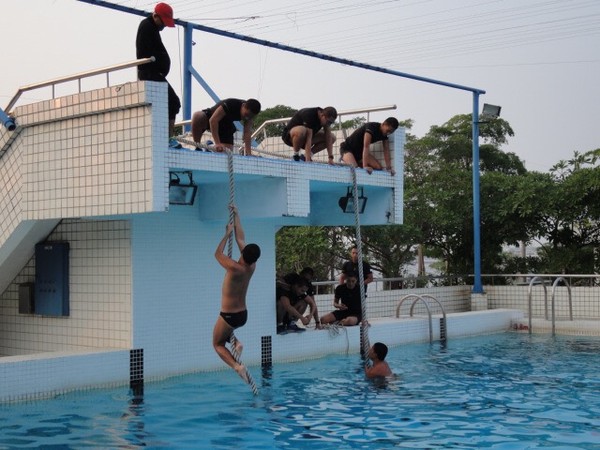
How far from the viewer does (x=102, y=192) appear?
11414 mm

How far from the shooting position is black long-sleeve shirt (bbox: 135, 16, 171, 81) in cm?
1133

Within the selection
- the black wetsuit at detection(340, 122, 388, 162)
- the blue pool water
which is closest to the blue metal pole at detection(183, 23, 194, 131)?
the black wetsuit at detection(340, 122, 388, 162)

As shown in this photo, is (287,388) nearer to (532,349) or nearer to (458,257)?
(532,349)

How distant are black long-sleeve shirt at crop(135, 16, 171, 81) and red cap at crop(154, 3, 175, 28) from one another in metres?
0.19

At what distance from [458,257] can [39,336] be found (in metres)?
14.5

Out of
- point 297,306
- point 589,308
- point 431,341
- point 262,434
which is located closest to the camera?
point 262,434

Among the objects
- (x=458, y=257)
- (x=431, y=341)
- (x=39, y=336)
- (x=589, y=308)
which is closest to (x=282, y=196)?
(x=39, y=336)

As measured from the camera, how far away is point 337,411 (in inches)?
405

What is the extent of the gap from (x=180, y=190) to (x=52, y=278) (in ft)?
8.07

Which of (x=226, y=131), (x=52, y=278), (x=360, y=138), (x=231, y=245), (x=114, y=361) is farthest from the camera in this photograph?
(x=360, y=138)

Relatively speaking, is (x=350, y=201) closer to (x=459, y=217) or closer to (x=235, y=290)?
(x=235, y=290)

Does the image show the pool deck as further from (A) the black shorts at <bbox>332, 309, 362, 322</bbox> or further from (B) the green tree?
(A) the black shorts at <bbox>332, 309, 362, 322</bbox>

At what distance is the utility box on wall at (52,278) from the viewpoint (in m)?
12.8

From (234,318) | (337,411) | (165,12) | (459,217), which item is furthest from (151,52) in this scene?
(459,217)
